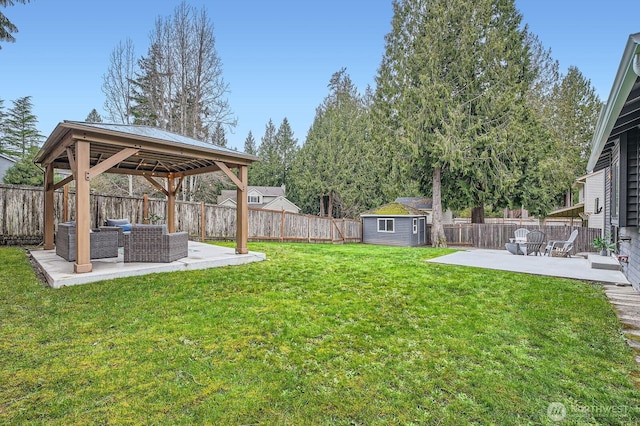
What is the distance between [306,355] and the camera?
266 cm

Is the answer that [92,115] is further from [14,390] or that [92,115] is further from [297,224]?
[14,390]

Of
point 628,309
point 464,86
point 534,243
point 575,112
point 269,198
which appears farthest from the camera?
point 269,198

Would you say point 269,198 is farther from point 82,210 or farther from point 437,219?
point 82,210

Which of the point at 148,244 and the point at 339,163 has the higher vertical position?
the point at 339,163

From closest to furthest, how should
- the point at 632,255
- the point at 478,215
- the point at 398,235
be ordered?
the point at 632,255 < the point at 398,235 < the point at 478,215

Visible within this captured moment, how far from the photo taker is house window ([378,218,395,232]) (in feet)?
60.1

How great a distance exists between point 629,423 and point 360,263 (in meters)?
5.20

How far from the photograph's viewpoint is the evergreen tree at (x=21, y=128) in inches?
1111

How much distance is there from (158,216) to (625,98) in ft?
33.5

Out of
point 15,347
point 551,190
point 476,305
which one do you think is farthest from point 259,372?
point 551,190

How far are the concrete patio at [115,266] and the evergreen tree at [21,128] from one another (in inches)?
1208

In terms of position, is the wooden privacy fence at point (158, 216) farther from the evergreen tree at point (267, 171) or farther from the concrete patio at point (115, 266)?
the evergreen tree at point (267, 171)

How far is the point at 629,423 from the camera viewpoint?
1.87 metres

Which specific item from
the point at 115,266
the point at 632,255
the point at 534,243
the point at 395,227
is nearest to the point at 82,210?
the point at 115,266
